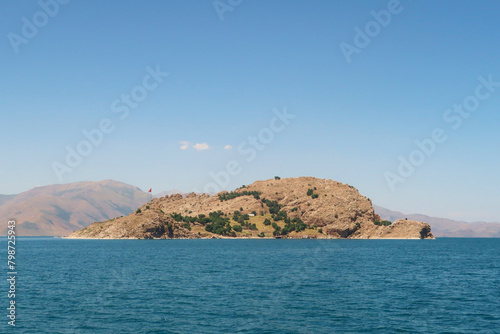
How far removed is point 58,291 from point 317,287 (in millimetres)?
43044

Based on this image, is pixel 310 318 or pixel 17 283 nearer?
pixel 310 318

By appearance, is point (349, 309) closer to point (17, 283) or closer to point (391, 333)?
point (391, 333)

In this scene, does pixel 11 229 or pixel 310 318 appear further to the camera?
pixel 11 229

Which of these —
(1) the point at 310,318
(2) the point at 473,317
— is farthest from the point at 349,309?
(2) the point at 473,317

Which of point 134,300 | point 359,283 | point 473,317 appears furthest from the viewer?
point 359,283

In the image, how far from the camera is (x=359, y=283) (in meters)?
77.3

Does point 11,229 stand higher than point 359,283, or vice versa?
point 11,229

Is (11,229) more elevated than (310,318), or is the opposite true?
(11,229)

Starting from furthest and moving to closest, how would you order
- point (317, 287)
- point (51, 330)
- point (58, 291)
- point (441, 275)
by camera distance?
1. point (441, 275)
2. point (317, 287)
3. point (58, 291)
4. point (51, 330)

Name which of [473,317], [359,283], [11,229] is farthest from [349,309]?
[11,229]

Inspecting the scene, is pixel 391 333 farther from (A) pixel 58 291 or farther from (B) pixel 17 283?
(B) pixel 17 283

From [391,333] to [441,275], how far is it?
5653 cm

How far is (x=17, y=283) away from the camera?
7456 centimetres

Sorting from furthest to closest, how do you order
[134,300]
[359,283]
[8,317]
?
1. [359,283]
2. [134,300]
3. [8,317]
